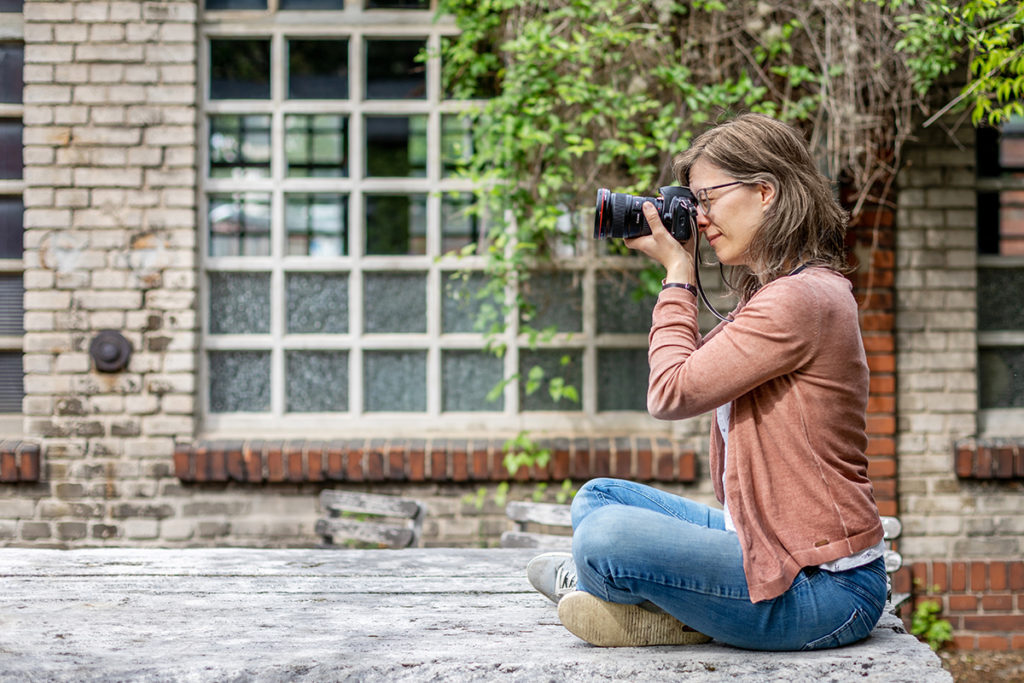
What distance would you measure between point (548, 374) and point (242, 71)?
78.6 inches

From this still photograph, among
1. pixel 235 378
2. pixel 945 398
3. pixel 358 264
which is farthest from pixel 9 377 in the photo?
pixel 945 398

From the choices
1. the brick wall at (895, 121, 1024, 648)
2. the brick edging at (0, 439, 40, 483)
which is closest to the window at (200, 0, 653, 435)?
the brick edging at (0, 439, 40, 483)

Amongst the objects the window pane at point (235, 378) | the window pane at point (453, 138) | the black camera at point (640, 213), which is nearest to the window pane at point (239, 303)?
the window pane at point (235, 378)

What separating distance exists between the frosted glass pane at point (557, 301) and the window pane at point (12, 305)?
2358 mm

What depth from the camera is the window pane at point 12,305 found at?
13.6 feet

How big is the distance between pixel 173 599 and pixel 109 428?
1.97 metres

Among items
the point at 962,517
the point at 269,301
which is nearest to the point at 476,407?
the point at 269,301

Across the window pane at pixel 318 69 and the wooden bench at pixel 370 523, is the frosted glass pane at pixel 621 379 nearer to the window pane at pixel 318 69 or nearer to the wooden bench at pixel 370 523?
the wooden bench at pixel 370 523

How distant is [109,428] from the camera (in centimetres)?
399

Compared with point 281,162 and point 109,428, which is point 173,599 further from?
point 281,162

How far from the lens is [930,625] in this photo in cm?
398

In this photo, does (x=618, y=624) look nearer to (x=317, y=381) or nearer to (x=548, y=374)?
(x=548, y=374)

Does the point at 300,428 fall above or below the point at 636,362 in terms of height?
below

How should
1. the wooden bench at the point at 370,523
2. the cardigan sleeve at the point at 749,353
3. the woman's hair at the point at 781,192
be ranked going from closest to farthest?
1. the cardigan sleeve at the point at 749,353
2. the woman's hair at the point at 781,192
3. the wooden bench at the point at 370,523
